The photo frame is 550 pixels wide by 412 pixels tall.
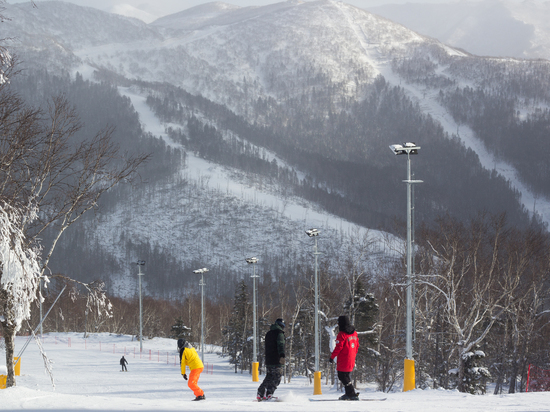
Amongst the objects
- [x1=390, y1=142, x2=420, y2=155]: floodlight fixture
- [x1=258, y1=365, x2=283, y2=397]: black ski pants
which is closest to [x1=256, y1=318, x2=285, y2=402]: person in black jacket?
[x1=258, y1=365, x2=283, y2=397]: black ski pants

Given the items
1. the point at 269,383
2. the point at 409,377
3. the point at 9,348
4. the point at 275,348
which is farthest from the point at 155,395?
the point at 275,348

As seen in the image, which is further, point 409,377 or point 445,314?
point 445,314

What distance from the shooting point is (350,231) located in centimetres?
19700

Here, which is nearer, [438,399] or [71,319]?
[438,399]

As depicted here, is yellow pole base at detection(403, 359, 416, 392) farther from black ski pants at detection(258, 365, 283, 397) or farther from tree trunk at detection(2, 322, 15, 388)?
tree trunk at detection(2, 322, 15, 388)

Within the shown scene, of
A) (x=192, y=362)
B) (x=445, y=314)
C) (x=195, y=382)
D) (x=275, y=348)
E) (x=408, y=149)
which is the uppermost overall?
(x=408, y=149)

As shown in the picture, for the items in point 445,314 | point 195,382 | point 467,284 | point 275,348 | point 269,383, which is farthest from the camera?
point 467,284

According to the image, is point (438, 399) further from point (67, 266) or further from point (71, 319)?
point (67, 266)

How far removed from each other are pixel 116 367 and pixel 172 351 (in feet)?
82.9

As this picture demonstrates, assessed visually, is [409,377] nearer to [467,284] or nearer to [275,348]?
[275,348]

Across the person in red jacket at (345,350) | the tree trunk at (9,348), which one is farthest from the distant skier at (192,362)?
the tree trunk at (9,348)

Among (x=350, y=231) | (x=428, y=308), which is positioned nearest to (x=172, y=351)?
(x=428, y=308)

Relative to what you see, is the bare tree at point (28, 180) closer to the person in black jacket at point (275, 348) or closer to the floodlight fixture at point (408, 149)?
the person in black jacket at point (275, 348)

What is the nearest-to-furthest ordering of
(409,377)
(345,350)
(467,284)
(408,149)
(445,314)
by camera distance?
(345,350) → (409,377) → (408,149) → (445,314) → (467,284)
